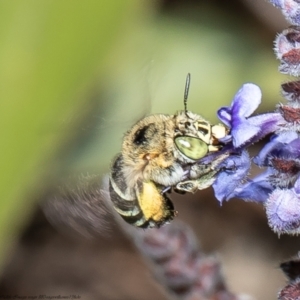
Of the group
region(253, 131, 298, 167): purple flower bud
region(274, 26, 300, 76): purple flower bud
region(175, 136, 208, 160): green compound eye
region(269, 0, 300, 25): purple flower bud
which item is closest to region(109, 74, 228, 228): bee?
region(175, 136, 208, 160): green compound eye

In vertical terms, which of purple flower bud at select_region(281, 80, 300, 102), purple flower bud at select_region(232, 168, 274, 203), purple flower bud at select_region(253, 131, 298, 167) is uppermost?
purple flower bud at select_region(281, 80, 300, 102)

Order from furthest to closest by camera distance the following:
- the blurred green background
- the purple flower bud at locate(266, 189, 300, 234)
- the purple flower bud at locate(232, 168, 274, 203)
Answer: the blurred green background < the purple flower bud at locate(232, 168, 274, 203) < the purple flower bud at locate(266, 189, 300, 234)

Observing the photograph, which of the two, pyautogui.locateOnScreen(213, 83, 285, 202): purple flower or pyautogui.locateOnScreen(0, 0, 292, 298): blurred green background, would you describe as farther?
pyautogui.locateOnScreen(0, 0, 292, 298): blurred green background

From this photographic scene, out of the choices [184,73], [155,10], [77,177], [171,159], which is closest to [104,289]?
[184,73]

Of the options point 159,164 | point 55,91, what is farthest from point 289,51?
point 55,91

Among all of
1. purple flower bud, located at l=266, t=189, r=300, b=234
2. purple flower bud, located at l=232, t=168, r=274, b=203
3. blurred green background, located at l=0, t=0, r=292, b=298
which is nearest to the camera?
purple flower bud, located at l=266, t=189, r=300, b=234

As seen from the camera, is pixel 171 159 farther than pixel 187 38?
No

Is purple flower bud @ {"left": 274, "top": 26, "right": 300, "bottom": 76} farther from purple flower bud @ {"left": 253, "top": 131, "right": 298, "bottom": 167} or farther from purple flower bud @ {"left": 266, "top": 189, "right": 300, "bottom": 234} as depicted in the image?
purple flower bud @ {"left": 266, "top": 189, "right": 300, "bottom": 234}

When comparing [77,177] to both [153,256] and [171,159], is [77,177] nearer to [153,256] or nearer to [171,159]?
[171,159]
